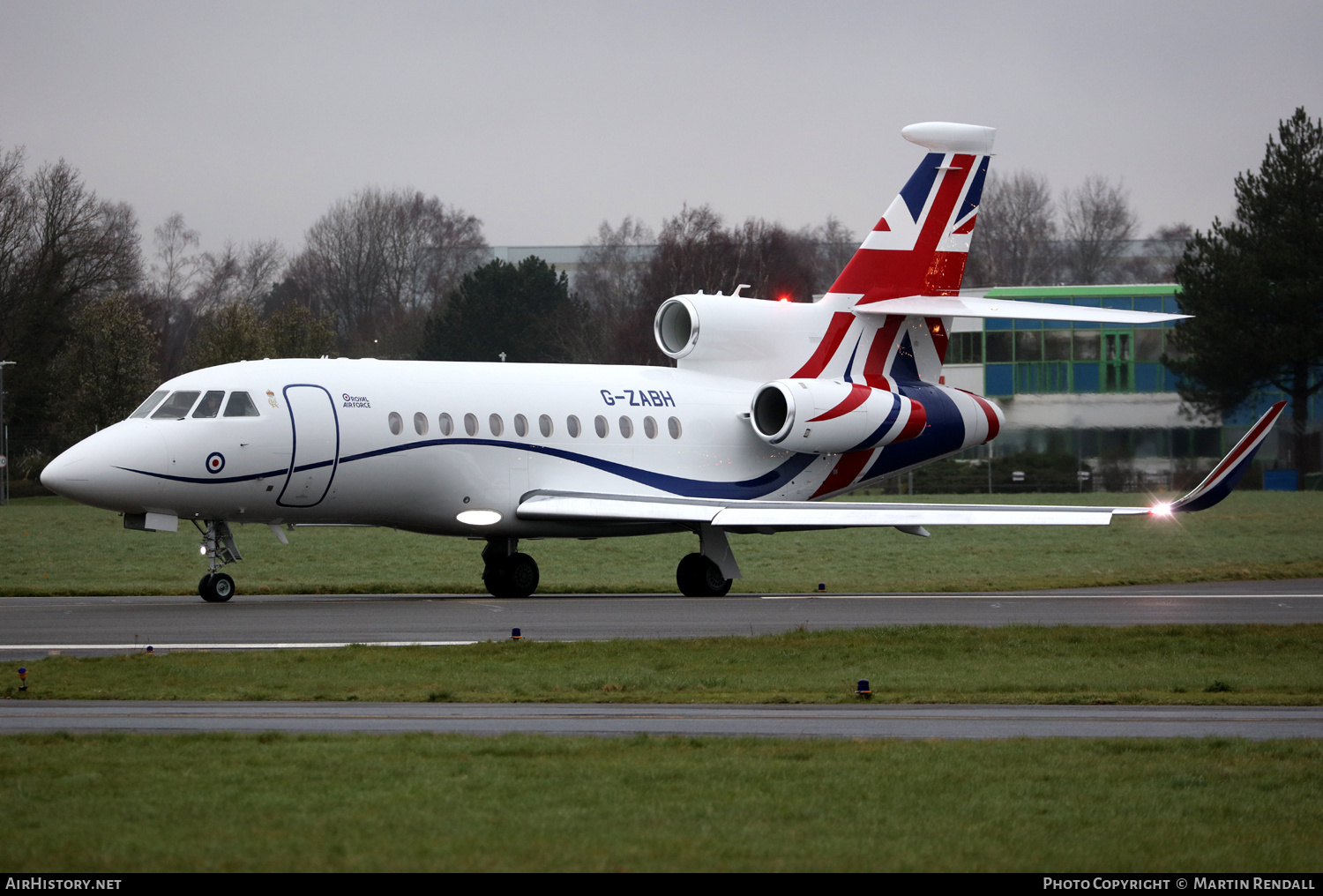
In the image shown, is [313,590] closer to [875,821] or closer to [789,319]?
[789,319]

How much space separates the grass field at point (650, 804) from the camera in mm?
7598

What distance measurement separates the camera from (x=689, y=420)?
93.5 feet

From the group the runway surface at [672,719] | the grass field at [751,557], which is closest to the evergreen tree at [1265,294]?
the grass field at [751,557]

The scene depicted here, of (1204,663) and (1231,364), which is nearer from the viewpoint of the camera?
(1204,663)

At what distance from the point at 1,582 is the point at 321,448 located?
9.83 meters

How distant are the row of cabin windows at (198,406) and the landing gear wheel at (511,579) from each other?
16.5 feet

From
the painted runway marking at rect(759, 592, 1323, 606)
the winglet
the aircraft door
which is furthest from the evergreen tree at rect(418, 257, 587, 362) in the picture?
the winglet

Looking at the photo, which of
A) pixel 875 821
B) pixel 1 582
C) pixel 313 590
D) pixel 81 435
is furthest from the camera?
pixel 81 435

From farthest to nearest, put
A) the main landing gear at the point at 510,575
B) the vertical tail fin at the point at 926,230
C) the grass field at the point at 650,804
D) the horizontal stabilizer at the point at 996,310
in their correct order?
the vertical tail fin at the point at 926,230 < the main landing gear at the point at 510,575 < the horizontal stabilizer at the point at 996,310 < the grass field at the point at 650,804

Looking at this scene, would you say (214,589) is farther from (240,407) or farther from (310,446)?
(240,407)

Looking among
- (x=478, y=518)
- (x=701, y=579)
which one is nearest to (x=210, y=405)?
(x=478, y=518)

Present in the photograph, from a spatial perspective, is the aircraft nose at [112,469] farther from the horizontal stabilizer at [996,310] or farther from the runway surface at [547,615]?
the horizontal stabilizer at [996,310]

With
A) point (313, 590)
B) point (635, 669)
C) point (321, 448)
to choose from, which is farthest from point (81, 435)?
point (635, 669)

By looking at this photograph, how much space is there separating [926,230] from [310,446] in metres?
12.4
